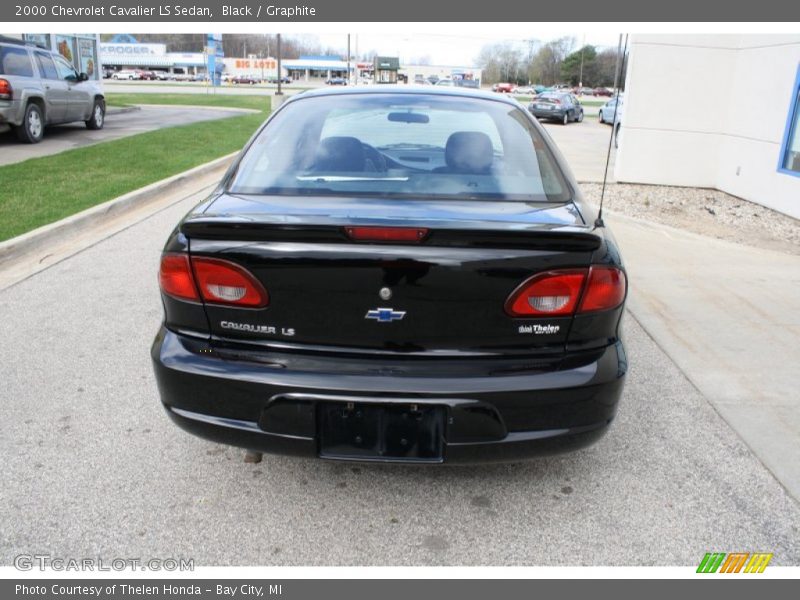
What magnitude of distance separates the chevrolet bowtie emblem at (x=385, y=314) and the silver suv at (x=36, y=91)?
1191cm

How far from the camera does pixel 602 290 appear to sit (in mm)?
2500

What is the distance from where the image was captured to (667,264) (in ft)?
22.1

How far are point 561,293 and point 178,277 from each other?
1397 millimetres

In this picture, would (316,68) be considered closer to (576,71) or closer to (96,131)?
(576,71)

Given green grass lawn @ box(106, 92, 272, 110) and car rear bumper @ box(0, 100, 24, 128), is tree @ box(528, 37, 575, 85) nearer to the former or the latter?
green grass lawn @ box(106, 92, 272, 110)

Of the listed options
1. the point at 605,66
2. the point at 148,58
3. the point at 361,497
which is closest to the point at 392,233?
the point at 361,497

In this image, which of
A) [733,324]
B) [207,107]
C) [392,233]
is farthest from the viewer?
[207,107]

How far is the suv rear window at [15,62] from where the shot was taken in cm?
1219

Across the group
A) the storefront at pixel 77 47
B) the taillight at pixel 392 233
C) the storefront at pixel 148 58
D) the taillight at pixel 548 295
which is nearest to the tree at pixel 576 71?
the storefront at pixel 148 58

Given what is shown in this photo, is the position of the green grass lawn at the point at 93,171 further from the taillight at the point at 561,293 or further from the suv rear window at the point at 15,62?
the taillight at the point at 561,293

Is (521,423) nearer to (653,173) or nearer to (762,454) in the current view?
(762,454)

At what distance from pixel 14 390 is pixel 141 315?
1263 millimetres

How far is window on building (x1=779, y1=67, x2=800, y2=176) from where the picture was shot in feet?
30.9

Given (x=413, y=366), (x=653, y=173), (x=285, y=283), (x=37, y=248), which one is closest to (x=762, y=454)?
(x=413, y=366)
